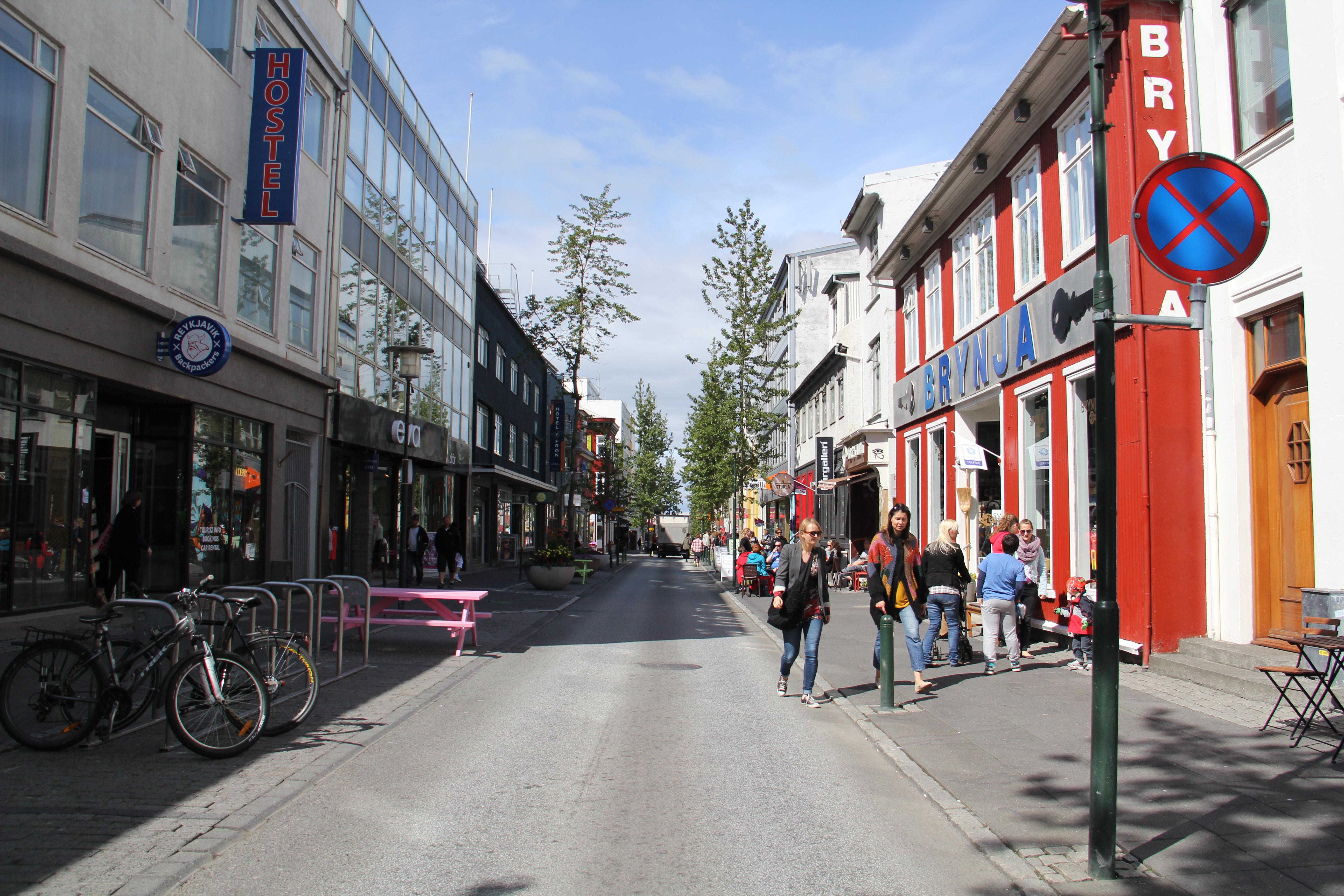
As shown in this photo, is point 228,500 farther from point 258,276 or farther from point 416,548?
point 416,548

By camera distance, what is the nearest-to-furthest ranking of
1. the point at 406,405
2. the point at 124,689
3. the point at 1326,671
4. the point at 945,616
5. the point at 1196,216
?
the point at 1196,216, the point at 124,689, the point at 1326,671, the point at 945,616, the point at 406,405

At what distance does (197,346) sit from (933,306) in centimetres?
1362

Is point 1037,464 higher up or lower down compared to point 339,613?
higher up

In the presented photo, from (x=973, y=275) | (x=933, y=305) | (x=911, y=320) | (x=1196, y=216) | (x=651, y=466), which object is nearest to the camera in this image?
(x=1196, y=216)

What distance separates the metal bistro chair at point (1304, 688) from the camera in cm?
660

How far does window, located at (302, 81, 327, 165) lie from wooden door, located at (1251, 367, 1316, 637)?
55.6 feet

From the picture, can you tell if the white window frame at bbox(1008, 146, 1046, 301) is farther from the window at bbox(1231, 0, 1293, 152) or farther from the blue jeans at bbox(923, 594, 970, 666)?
the blue jeans at bbox(923, 594, 970, 666)

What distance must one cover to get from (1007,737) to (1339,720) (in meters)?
2.62

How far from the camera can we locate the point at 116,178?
492 inches

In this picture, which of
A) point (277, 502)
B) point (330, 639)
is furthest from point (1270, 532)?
point (277, 502)

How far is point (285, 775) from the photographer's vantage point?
6043mm

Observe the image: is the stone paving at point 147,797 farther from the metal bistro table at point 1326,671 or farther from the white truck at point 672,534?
the white truck at point 672,534

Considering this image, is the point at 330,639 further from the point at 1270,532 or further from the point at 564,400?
the point at 564,400

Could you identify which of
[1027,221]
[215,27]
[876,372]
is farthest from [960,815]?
[876,372]
